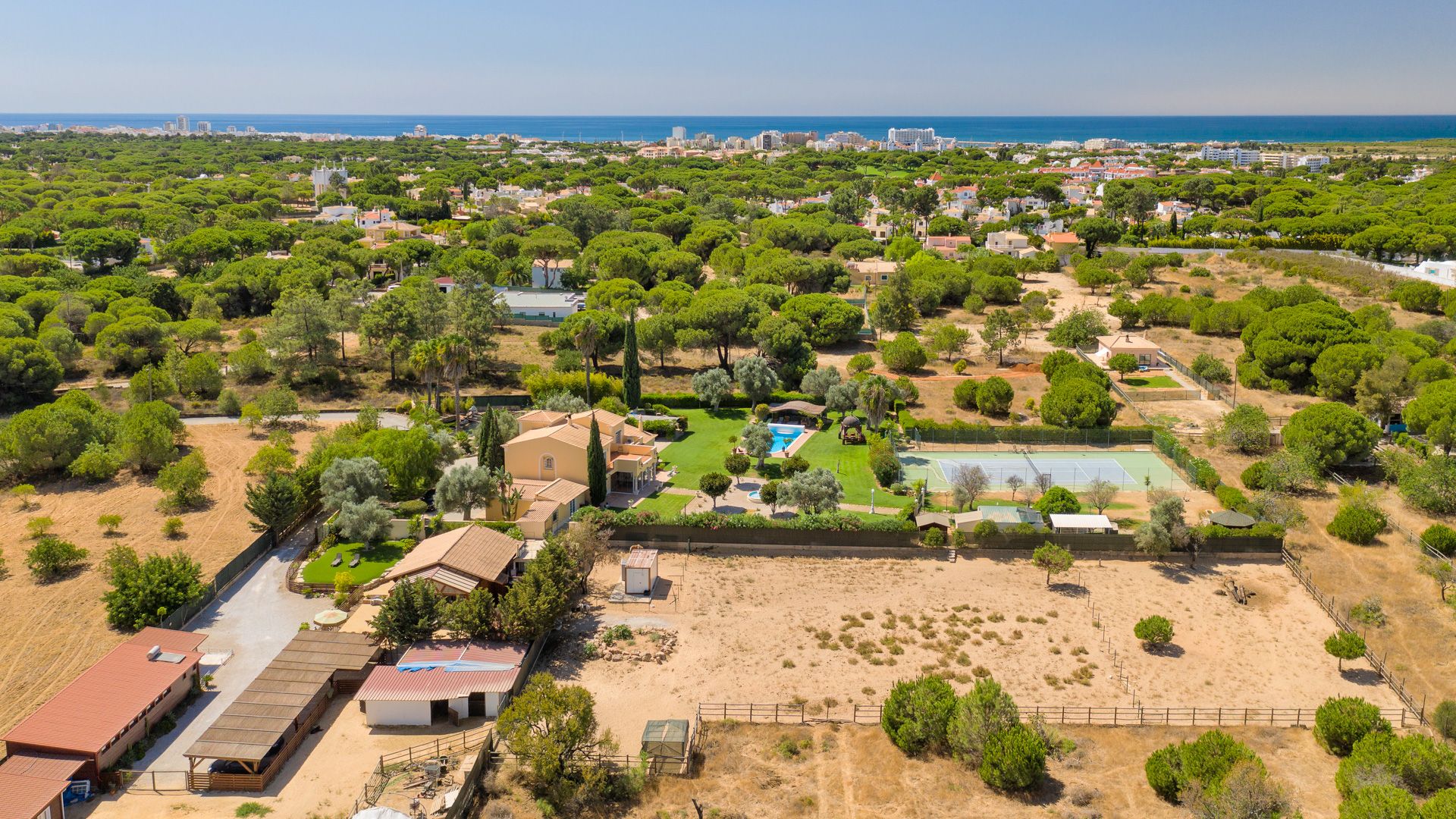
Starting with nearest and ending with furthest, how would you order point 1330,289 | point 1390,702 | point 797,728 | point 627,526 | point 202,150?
point 797,728
point 1390,702
point 627,526
point 1330,289
point 202,150

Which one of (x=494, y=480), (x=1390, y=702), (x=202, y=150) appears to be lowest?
(x=1390, y=702)

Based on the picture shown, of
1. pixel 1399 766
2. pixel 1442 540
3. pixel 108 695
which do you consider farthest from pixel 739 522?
pixel 1442 540

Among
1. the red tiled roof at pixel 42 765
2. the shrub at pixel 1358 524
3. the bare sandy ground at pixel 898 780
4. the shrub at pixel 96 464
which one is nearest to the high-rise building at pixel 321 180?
the shrub at pixel 96 464

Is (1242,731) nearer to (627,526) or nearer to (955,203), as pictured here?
(627,526)

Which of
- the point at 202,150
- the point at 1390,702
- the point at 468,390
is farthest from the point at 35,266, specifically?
the point at 202,150

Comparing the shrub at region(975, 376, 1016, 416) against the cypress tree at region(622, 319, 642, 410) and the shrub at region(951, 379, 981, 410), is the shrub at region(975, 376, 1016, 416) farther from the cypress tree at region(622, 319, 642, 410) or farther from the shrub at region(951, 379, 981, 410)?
the cypress tree at region(622, 319, 642, 410)

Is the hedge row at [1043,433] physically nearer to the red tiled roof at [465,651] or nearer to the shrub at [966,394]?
the shrub at [966,394]
